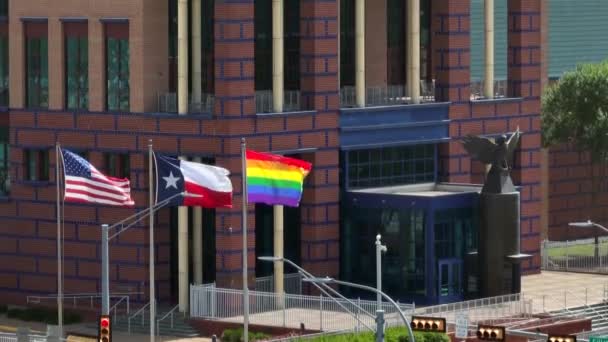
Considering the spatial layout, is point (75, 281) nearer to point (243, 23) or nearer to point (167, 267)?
point (167, 267)

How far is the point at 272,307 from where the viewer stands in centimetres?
11544

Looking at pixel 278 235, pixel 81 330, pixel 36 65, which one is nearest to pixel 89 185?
pixel 81 330

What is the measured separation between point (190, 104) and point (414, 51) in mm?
13570

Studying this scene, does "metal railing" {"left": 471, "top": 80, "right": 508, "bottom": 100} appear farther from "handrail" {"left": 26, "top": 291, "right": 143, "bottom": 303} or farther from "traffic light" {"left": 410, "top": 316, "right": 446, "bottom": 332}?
"traffic light" {"left": 410, "top": 316, "right": 446, "bottom": 332}

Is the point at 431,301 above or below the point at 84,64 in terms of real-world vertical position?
below

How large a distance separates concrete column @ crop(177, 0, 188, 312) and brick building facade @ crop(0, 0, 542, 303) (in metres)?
1.24

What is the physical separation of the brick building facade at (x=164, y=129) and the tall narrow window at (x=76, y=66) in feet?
1.00

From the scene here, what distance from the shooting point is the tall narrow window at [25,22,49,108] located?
402ft

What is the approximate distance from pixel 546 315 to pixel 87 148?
78.8 ft

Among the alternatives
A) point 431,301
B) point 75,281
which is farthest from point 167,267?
point 431,301

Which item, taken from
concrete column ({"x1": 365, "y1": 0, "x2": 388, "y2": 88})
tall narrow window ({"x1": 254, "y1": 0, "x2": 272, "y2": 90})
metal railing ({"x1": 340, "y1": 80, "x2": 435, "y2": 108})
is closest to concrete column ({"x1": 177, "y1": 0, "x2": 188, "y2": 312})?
tall narrow window ({"x1": 254, "y1": 0, "x2": 272, "y2": 90})

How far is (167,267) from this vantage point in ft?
393

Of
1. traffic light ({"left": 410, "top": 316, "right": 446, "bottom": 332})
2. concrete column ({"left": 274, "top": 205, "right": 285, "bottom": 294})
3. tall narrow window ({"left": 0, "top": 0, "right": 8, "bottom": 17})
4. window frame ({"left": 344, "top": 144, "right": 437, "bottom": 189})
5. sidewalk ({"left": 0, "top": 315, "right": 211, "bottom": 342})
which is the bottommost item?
sidewalk ({"left": 0, "top": 315, "right": 211, "bottom": 342})

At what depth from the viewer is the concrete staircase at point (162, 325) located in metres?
113
